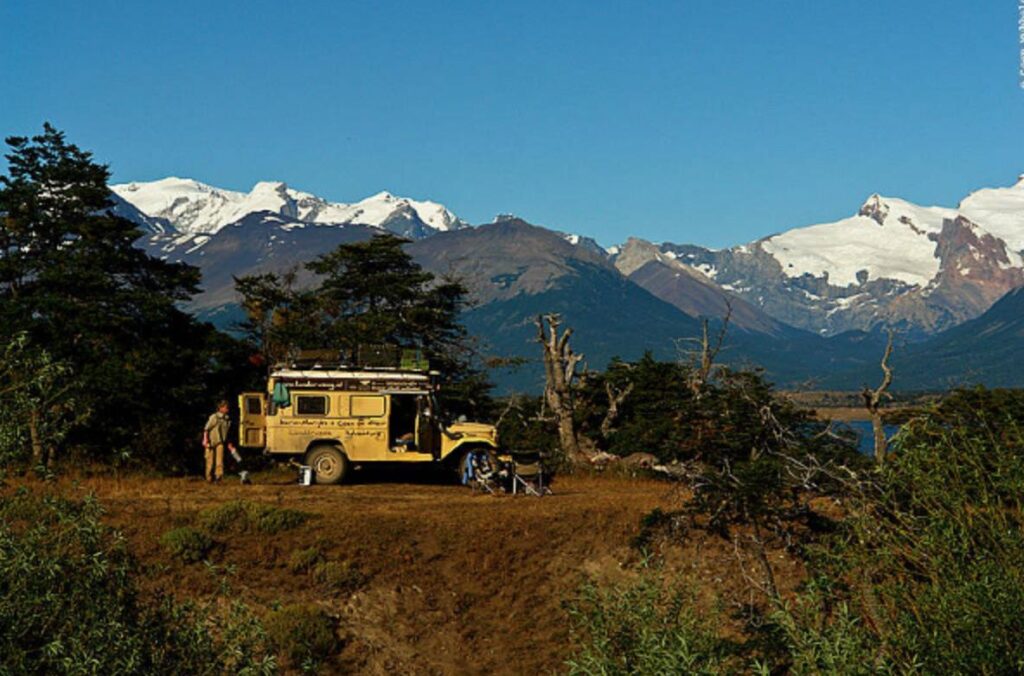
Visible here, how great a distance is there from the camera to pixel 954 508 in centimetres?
1160

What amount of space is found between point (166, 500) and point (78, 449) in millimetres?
8425

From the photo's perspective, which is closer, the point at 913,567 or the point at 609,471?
the point at 913,567

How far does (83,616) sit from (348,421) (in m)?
17.5

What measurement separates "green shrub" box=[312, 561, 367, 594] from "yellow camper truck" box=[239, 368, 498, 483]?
6184mm

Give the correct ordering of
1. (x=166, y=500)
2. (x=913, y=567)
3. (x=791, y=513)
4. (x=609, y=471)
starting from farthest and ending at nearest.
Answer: (x=609, y=471)
(x=166, y=500)
(x=791, y=513)
(x=913, y=567)

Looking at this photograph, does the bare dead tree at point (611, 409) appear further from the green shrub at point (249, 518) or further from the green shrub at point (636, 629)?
the green shrub at point (636, 629)

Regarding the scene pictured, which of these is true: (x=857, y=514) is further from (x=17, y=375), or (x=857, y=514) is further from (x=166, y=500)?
(x=166, y=500)

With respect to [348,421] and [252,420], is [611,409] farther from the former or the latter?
[252,420]

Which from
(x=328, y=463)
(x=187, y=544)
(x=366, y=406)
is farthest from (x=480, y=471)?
(x=187, y=544)

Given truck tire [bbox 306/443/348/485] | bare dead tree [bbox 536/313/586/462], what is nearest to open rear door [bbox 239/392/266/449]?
truck tire [bbox 306/443/348/485]

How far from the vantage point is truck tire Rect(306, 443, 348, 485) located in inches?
1107

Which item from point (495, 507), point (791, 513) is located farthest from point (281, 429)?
point (791, 513)

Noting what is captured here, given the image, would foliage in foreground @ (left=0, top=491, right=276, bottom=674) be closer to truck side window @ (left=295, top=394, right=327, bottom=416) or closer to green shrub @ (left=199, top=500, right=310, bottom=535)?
green shrub @ (left=199, top=500, right=310, bottom=535)

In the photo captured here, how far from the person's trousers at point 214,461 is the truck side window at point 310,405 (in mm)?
2659
